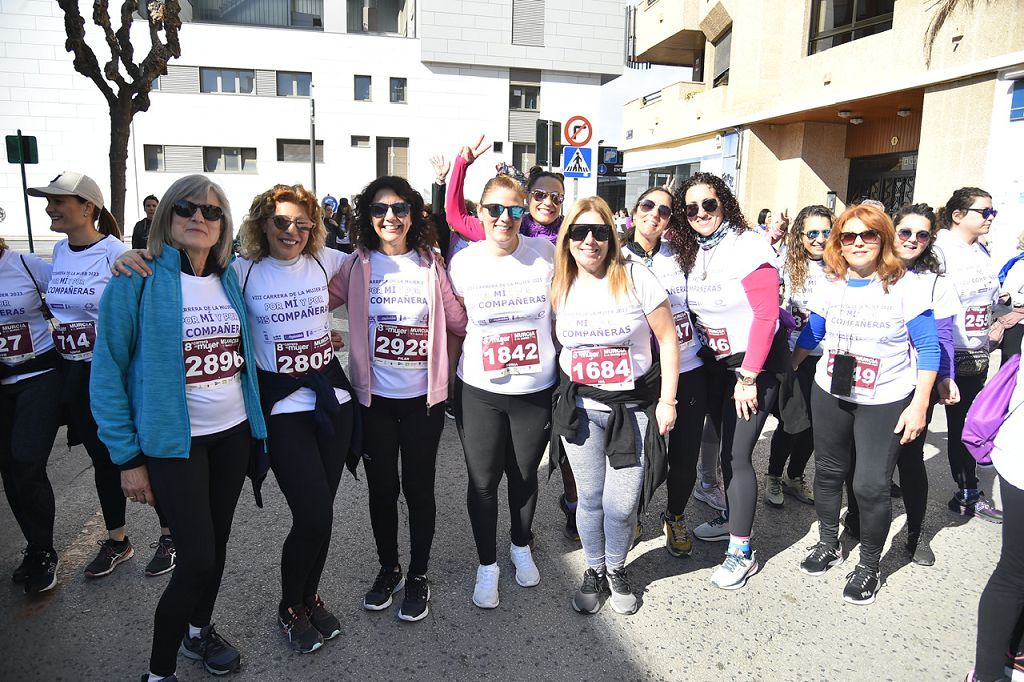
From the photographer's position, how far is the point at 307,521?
275 centimetres

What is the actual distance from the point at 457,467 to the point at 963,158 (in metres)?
10.9

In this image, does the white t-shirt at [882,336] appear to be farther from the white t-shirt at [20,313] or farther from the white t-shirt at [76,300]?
the white t-shirt at [20,313]

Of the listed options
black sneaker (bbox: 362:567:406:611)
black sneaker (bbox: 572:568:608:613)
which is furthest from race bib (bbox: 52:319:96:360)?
black sneaker (bbox: 572:568:608:613)

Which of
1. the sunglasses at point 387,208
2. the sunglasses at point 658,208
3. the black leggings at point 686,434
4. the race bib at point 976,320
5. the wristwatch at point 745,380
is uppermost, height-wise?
the sunglasses at point 658,208

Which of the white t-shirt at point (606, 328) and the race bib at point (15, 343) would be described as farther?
the race bib at point (15, 343)

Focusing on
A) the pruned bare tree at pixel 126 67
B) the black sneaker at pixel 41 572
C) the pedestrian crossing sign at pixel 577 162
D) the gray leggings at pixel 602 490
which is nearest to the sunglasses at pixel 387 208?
the gray leggings at pixel 602 490

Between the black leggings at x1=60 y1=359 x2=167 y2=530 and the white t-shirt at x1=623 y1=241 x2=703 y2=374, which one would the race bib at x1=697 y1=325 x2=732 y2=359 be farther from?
the black leggings at x1=60 y1=359 x2=167 y2=530

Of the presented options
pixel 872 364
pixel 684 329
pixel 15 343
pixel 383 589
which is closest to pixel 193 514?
pixel 383 589

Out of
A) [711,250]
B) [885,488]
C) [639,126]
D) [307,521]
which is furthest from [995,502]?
[639,126]

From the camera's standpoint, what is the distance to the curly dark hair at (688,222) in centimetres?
356

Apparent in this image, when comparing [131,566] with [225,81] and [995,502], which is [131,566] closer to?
[995,502]

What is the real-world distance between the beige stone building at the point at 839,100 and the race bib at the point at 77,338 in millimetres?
12057

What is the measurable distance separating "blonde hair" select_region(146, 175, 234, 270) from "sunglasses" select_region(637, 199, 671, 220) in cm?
205

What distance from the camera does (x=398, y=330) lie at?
10.1 feet
